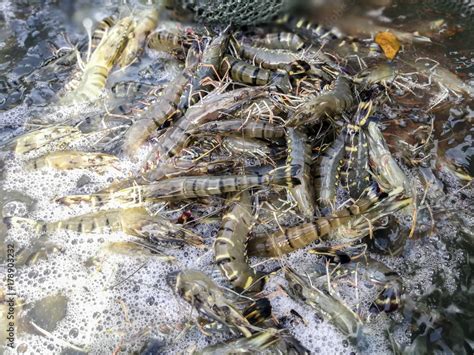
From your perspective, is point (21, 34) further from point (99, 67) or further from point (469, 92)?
point (469, 92)

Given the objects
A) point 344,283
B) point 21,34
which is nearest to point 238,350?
point 344,283

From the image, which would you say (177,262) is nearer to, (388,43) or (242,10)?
(242,10)

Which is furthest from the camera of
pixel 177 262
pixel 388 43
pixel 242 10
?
pixel 242 10

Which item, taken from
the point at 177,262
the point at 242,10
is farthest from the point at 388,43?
the point at 177,262

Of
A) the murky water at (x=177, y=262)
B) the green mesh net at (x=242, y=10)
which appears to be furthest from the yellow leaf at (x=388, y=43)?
the green mesh net at (x=242, y=10)

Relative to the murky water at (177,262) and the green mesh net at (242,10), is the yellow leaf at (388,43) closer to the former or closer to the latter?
the murky water at (177,262)

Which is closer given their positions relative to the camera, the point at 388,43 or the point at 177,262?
the point at 177,262
